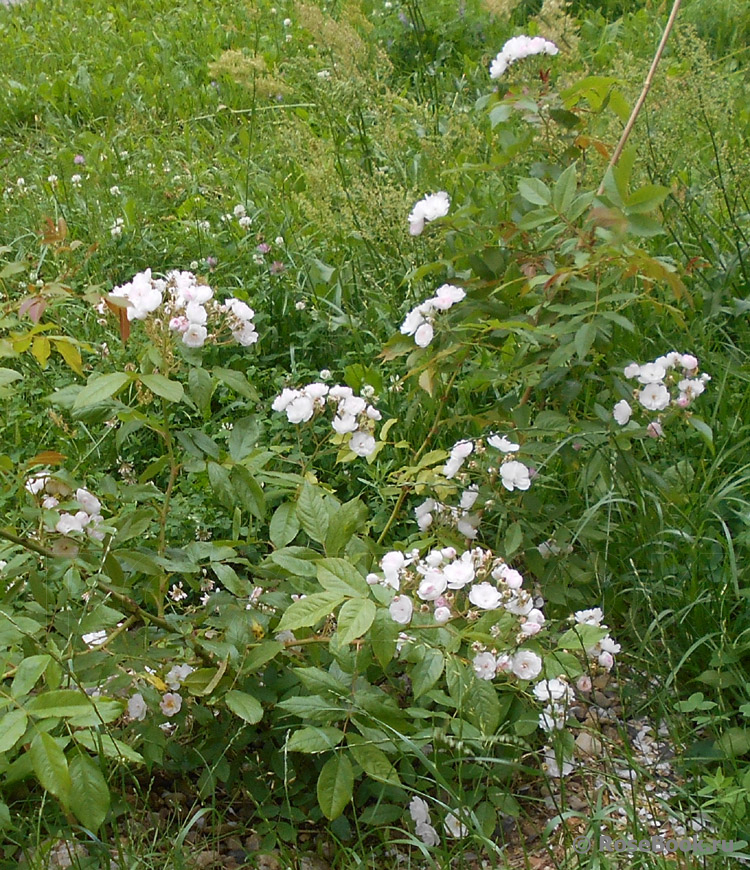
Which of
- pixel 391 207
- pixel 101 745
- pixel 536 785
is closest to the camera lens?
pixel 101 745

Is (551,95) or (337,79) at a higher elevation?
(551,95)

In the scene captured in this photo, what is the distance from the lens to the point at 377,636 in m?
1.65

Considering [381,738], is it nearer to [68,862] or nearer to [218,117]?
[68,862]

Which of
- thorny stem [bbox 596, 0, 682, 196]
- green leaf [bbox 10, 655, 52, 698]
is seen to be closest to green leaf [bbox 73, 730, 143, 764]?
green leaf [bbox 10, 655, 52, 698]

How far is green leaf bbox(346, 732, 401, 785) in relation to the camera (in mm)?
1720

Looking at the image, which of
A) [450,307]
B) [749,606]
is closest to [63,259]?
[450,307]

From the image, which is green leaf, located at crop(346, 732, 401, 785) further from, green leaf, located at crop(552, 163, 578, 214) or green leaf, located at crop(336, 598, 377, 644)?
green leaf, located at crop(552, 163, 578, 214)

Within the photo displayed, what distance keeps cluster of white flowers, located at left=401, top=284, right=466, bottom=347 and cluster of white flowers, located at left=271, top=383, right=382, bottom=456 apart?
0.61ft

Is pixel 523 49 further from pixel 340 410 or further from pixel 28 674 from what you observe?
pixel 28 674

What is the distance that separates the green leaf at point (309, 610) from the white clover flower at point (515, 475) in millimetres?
498

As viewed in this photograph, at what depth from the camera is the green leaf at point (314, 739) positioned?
5.63 feet

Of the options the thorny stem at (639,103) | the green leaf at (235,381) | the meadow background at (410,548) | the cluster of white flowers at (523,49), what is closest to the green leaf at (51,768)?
the meadow background at (410,548)

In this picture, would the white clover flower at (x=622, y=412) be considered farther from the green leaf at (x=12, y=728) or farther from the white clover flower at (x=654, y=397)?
the green leaf at (x=12, y=728)

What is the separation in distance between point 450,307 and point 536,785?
0.97 m
